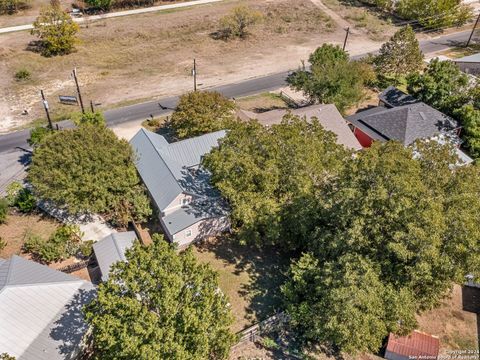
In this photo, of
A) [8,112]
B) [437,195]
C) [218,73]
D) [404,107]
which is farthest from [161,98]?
[437,195]

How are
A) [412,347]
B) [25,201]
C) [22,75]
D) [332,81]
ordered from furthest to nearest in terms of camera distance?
[22,75] → [332,81] → [25,201] → [412,347]

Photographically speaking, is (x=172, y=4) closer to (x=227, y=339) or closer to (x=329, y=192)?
(x=329, y=192)

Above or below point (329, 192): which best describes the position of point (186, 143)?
below

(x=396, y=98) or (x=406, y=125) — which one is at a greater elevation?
(x=406, y=125)

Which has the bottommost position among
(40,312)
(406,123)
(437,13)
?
(40,312)

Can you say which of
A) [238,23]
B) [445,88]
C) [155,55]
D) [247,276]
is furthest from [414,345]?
[238,23]

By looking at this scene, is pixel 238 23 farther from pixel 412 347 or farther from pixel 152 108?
pixel 412 347

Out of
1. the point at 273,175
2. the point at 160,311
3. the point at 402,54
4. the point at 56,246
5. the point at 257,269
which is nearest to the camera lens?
the point at 160,311

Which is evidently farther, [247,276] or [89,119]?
[89,119]
